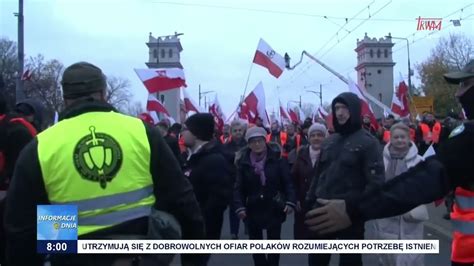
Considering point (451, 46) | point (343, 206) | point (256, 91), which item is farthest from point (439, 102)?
point (343, 206)

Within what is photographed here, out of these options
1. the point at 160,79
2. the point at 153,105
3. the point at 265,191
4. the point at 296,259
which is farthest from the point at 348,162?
the point at 153,105

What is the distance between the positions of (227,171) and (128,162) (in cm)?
456

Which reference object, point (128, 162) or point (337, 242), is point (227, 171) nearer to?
point (337, 242)

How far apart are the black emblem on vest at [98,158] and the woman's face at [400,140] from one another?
478 centimetres

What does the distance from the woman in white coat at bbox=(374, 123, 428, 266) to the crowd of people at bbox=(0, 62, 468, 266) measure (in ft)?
0.03

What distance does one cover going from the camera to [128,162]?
10.4ft

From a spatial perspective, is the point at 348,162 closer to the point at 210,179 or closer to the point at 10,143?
the point at 210,179

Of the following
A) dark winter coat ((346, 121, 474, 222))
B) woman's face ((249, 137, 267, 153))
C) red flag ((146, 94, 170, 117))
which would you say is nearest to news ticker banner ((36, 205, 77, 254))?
dark winter coat ((346, 121, 474, 222))

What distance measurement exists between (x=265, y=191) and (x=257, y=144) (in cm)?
56

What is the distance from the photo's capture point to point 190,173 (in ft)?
25.3

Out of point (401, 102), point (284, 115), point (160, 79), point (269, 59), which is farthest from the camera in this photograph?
point (284, 115)

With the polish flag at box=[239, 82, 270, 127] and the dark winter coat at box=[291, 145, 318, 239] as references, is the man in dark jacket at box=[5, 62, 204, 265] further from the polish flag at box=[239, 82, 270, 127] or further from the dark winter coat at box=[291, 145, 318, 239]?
the polish flag at box=[239, 82, 270, 127]

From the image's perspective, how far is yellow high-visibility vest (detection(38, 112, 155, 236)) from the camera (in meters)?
3.12

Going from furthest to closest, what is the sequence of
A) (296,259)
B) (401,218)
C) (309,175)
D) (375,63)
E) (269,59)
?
(375,63) < (269,59) < (296,259) < (309,175) < (401,218)
